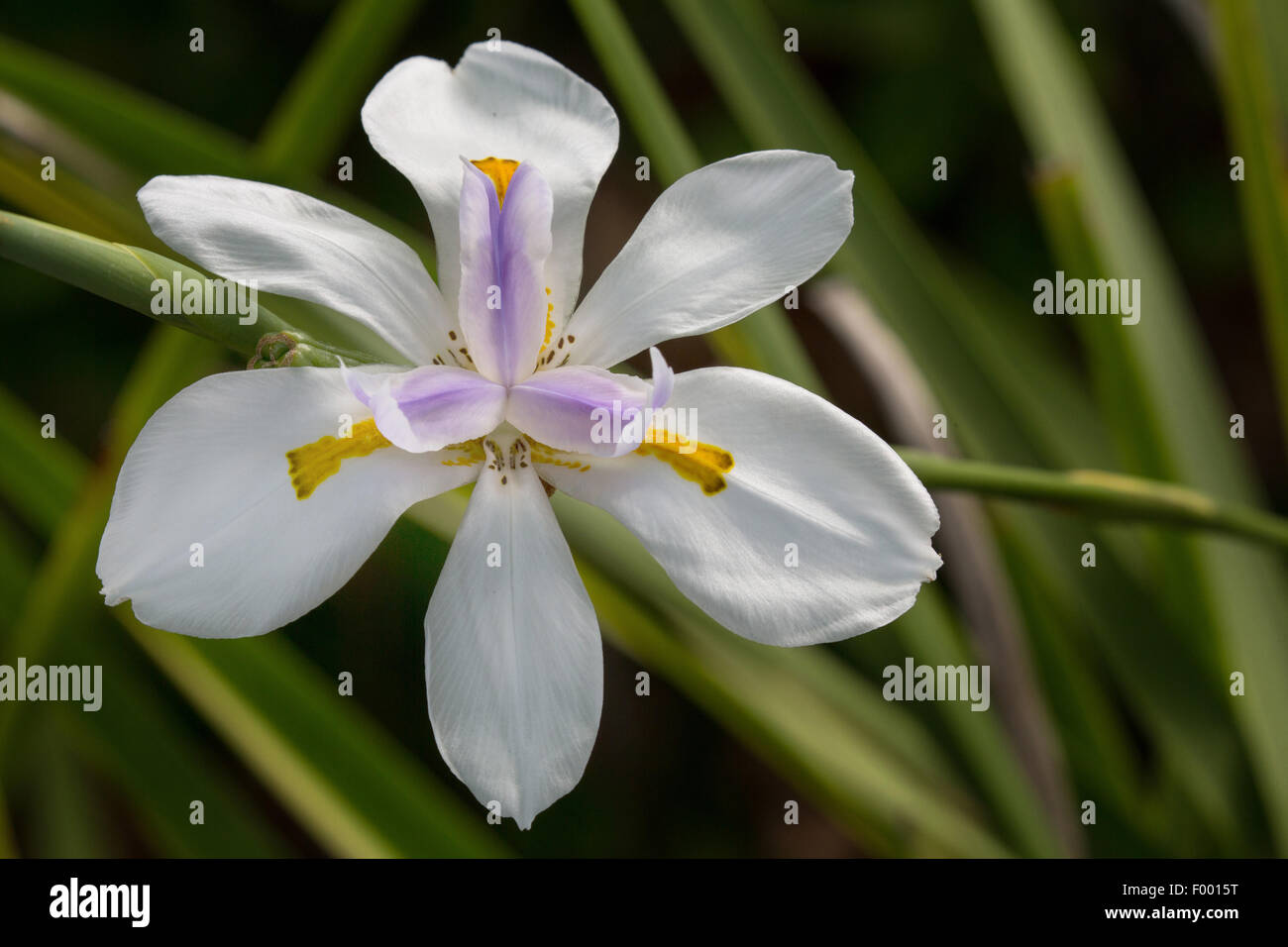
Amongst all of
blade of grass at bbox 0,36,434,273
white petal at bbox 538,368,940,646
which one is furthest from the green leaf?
blade of grass at bbox 0,36,434,273

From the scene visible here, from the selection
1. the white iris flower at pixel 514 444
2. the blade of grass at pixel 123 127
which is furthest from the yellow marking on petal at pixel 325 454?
the blade of grass at pixel 123 127

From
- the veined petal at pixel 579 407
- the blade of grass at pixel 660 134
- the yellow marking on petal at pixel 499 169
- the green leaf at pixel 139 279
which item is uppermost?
the blade of grass at pixel 660 134

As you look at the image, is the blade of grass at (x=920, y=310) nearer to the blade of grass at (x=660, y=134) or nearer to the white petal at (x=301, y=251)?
the blade of grass at (x=660, y=134)

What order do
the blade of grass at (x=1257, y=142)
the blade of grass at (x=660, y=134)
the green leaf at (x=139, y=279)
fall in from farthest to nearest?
the blade of grass at (x=1257, y=142)
the blade of grass at (x=660, y=134)
the green leaf at (x=139, y=279)

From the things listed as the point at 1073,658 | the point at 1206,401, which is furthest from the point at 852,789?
the point at 1206,401

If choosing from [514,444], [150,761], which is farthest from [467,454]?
[150,761]

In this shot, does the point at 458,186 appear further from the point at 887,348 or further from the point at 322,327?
the point at 887,348
